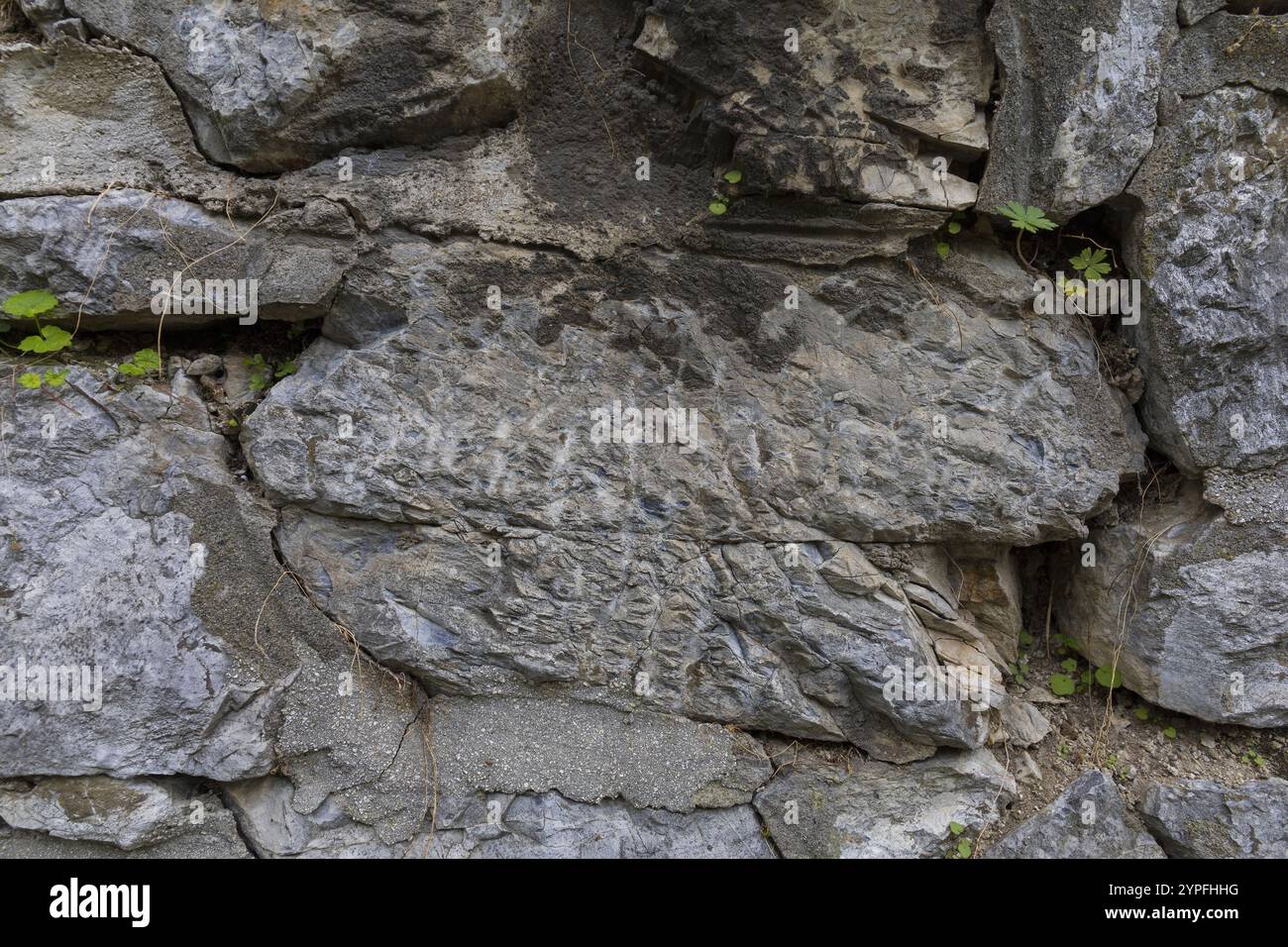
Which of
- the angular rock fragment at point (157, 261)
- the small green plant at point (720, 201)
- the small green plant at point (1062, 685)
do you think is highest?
the small green plant at point (720, 201)

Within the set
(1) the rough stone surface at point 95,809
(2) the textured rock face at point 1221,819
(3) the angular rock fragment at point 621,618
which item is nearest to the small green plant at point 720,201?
(3) the angular rock fragment at point 621,618

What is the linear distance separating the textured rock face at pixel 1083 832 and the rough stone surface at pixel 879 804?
0.43 feet

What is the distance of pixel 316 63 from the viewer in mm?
2928

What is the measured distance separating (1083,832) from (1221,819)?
53cm

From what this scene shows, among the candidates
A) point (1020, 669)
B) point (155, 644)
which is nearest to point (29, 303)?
point (155, 644)

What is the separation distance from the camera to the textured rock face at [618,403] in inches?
115

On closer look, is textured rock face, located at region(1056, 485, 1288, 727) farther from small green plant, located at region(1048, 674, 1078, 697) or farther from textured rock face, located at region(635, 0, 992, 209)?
textured rock face, located at region(635, 0, 992, 209)

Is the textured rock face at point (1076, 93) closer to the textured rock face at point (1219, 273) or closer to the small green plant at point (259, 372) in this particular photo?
the textured rock face at point (1219, 273)

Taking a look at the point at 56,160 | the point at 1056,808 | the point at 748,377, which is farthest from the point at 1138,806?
the point at 56,160

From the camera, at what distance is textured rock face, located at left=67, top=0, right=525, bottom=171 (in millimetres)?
2924

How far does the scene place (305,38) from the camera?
292 cm

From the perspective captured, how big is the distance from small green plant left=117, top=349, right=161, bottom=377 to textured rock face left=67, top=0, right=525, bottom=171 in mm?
860

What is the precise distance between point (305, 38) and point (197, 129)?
611 mm

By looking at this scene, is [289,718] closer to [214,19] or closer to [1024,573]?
[214,19]
